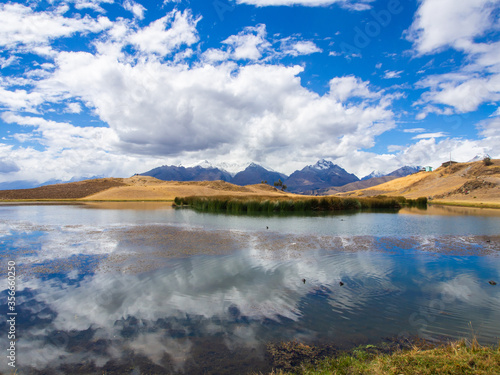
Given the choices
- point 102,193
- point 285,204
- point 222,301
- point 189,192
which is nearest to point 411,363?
point 222,301

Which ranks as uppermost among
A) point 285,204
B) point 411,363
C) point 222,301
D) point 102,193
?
point 102,193

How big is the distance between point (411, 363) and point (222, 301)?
4506mm

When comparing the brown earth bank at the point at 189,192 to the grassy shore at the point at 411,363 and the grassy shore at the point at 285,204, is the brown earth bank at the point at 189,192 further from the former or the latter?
the grassy shore at the point at 411,363

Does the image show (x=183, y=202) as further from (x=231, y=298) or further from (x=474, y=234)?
(x=231, y=298)

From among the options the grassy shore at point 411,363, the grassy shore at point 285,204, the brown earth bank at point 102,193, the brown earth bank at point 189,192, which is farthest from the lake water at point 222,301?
the brown earth bank at point 102,193

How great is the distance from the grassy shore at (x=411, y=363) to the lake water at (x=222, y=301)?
59 centimetres

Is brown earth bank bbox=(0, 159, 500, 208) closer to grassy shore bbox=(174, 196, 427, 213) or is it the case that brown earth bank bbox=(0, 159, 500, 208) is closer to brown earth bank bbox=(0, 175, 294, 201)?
brown earth bank bbox=(0, 175, 294, 201)

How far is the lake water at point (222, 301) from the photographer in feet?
17.4

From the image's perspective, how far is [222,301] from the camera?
25.1 ft

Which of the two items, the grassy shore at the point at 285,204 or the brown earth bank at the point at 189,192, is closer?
the grassy shore at the point at 285,204

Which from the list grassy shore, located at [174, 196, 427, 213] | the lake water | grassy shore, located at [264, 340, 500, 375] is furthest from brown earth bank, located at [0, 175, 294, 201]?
grassy shore, located at [264, 340, 500, 375]

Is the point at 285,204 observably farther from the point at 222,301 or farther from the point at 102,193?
the point at 102,193

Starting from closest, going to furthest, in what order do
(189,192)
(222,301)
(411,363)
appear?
(411,363) < (222,301) < (189,192)

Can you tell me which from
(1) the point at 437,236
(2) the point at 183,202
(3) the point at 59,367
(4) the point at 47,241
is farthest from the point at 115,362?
(2) the point at 183,202
